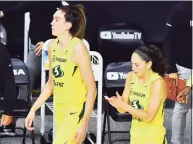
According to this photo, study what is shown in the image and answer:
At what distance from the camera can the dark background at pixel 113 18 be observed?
313 inches

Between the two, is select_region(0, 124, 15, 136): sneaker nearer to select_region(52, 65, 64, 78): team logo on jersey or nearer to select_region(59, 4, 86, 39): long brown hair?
select_region(52, 65, 64, 78): team logo on jersey

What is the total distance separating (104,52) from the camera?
7.49 meters

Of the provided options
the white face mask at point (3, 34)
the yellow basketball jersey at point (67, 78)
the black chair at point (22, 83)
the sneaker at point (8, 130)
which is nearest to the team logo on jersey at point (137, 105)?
the yellow basketball jersey at point (67, 78)

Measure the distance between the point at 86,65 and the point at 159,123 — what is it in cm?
65

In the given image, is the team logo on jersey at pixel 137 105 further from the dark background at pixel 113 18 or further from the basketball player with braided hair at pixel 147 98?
the dark background at pixel 113 18

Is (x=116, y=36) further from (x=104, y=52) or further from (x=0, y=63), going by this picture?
(x=0, y=63)

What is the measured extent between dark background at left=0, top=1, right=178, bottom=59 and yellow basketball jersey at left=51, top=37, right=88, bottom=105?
3.51 meters

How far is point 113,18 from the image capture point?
26.3 ft

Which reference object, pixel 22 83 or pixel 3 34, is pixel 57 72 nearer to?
pixel 22 83

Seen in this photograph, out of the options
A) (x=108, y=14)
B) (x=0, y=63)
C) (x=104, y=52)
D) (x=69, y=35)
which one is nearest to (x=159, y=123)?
(x=69, y=35)

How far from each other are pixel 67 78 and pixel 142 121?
0.61 metres

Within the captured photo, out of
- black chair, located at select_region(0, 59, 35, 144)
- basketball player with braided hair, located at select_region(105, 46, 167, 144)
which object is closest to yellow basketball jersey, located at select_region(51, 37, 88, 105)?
basketball player with braided hair, located at select_region(105, 46, 167, 144)

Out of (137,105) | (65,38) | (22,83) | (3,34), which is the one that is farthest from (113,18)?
(137,105)

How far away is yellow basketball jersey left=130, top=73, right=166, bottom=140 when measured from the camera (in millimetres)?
4266
